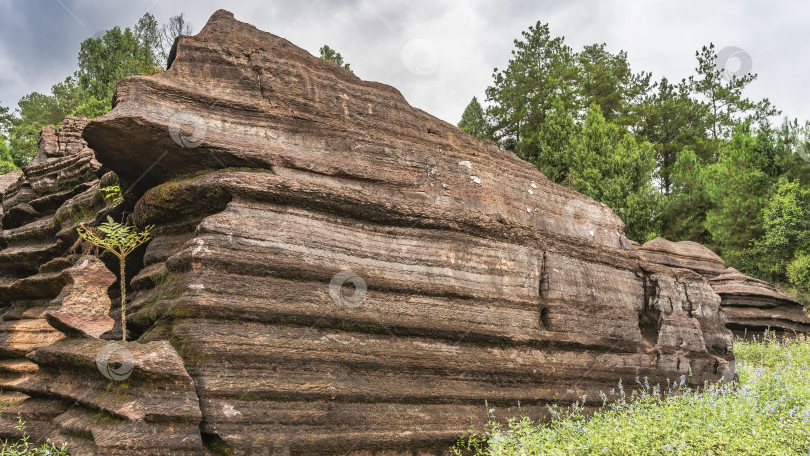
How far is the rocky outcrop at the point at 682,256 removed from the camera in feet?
56.4

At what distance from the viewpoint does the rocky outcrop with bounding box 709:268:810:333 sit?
20.0 metres

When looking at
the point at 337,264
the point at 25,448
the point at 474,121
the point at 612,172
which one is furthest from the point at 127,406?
the point at 474,121

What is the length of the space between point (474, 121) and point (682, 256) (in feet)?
80.2

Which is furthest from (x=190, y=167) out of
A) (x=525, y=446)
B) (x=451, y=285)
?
(x=525, y=446)

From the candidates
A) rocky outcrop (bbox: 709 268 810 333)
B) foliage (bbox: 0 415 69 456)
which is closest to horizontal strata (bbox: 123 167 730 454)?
foliage (bbox: 0 415 69 456)

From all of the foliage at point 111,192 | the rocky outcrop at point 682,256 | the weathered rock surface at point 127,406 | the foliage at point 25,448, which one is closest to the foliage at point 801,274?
the rocky outcrop at point 682,256

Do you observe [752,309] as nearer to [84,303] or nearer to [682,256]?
[682,256]

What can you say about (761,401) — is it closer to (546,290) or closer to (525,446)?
(546,290)

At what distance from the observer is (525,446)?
6.42 m

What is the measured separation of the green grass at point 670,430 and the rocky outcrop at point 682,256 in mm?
8512

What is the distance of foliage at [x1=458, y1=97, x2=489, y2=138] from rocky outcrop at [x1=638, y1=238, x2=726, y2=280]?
20.9m

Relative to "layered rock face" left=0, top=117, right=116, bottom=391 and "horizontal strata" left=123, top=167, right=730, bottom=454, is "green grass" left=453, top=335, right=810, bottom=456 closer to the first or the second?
"horizontal strata" left=123, top=167, right=730, bottom=454

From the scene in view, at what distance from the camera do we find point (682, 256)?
61.3 ft

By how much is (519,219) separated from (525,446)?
365 cm
